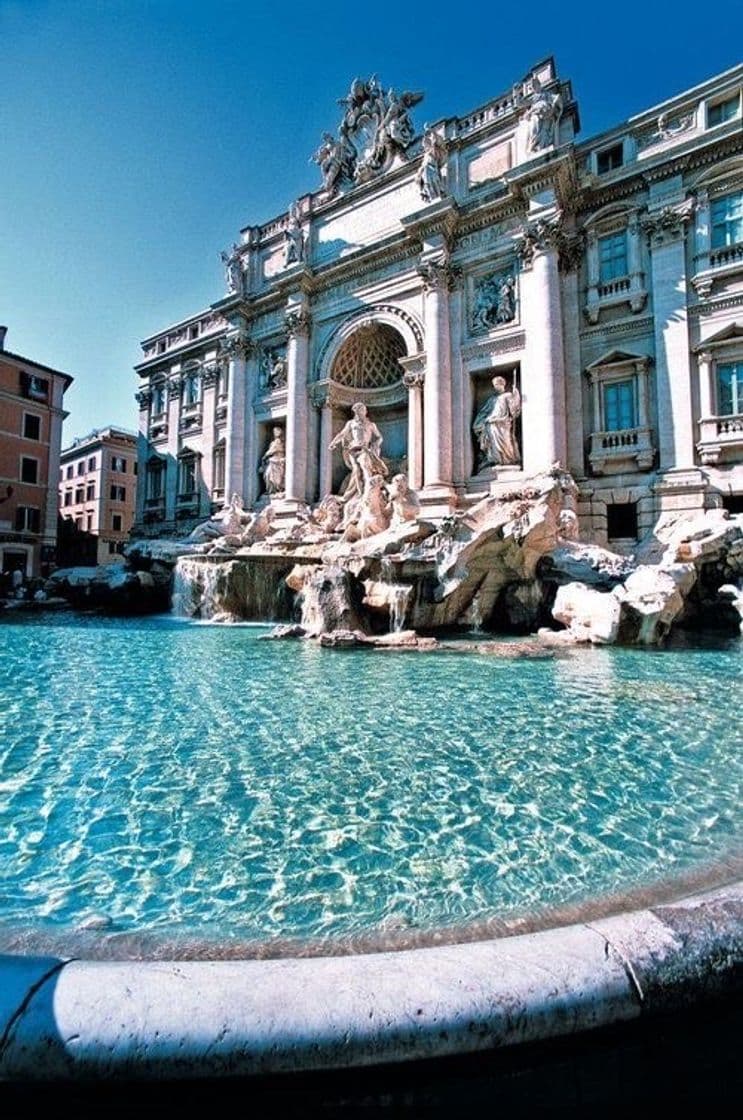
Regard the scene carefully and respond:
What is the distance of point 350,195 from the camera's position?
60.7 ft

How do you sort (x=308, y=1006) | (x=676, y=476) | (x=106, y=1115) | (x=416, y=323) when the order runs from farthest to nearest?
(x=416, y=323) → (x=676, y=476) → (x=308, y=1006) → (x=106, y=1115)

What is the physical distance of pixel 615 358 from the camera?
14078 millimetres

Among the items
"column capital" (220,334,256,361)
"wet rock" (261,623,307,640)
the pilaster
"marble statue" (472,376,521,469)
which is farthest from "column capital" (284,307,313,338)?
"wet rock" (261,623,307,640)

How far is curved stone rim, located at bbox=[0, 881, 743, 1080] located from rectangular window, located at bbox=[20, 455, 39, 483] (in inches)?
1105

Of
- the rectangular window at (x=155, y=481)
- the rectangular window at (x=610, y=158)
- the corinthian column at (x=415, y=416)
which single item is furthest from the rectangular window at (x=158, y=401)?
the rectangular window at (x=610, y=158)

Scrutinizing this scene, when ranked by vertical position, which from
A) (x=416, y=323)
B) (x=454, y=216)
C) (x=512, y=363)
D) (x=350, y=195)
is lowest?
(x=512, y=363)

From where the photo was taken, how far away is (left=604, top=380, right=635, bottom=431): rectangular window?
1403 cm

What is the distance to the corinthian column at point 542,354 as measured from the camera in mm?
13875

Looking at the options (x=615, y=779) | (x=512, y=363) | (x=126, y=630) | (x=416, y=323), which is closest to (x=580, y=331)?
(x=512, y=363)

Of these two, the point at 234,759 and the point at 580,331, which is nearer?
the point at 234,759

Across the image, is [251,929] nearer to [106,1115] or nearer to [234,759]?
[106,1115]

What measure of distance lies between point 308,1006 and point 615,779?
2.38 metres

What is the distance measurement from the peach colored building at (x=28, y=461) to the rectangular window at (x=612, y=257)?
24.0 m

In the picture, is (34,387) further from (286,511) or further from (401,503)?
(401,503)
